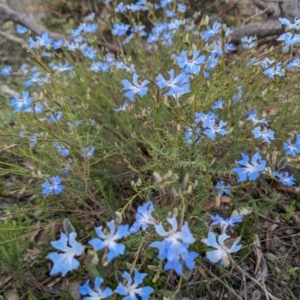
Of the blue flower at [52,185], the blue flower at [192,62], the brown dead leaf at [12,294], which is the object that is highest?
→ the blue flower at [192,62]

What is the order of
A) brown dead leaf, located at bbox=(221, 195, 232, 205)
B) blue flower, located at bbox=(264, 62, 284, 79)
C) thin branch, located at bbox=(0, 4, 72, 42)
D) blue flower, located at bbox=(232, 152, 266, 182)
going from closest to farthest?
blue flower, located at bbox=(232, 152, 266, 182), blue flower, located at bbox=(264, 62, 284, 79), brown dead leaf, located at bbox=(221, 195, 232, 205), thin branch, located at bbox=(0, 4, 72, 42)

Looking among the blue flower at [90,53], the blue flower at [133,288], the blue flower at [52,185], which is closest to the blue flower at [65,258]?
the blue flower at [133,288]

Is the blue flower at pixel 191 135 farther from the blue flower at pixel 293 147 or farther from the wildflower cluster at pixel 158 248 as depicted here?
the wildflower cluster at pixel 158 248

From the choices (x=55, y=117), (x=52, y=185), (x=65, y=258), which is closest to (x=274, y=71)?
(x=55, y=117)

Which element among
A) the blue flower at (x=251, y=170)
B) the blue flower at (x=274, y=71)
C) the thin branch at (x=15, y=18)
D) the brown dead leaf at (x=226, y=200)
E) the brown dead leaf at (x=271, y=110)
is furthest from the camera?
the thin branch at (x=15, y=18)

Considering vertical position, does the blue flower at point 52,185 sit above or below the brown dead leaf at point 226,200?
above

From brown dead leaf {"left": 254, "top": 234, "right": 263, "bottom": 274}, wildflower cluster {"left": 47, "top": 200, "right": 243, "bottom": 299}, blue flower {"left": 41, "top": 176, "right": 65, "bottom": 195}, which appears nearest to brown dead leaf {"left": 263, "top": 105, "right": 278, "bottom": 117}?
brown dead leaf {"left": 254, "top": 234, "right": 263, "bottom": 274}

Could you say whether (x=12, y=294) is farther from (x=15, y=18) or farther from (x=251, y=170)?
(x=15, y=18)

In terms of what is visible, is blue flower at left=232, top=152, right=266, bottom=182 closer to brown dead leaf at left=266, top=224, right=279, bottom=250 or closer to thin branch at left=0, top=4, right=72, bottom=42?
brown dead leaf at left=266, top=224, right=279, bottom=250

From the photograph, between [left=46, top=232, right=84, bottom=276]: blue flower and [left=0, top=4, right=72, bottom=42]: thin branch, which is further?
[left=0, top=4, right=72, bottom=42]: thin branch

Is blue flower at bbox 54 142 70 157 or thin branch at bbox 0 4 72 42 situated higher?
thin branch at bbox 0 4 72 42
